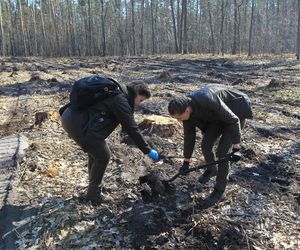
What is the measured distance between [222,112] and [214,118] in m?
0.19

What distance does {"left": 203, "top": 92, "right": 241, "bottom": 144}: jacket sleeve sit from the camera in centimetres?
442

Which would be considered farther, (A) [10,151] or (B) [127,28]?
(B) [127,28]

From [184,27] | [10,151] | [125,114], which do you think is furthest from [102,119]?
[184,27]

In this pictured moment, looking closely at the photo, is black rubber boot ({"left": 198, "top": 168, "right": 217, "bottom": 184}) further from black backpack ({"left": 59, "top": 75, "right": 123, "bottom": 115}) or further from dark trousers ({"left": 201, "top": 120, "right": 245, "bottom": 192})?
black backpack ({"left": 59, "top": 75, "right": 123, "bottom": 115})

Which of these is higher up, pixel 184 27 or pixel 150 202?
pixel 184 27

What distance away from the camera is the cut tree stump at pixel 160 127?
7.89 metres

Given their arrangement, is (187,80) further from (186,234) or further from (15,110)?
(186,234)

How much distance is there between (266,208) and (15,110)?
28.9 feet

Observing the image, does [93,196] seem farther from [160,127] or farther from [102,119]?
[160,127]

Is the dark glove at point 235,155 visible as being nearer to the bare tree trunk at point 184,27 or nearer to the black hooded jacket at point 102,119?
the black hooded jacket at point 102,119

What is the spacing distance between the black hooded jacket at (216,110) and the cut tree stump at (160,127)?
2.90 m

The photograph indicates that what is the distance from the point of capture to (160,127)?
796cm

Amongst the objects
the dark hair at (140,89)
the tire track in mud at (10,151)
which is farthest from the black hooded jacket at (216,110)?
the tire track in mud at (10,151)

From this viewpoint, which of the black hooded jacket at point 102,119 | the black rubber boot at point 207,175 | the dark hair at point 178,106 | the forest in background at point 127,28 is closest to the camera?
the dark hair at point 178,106
